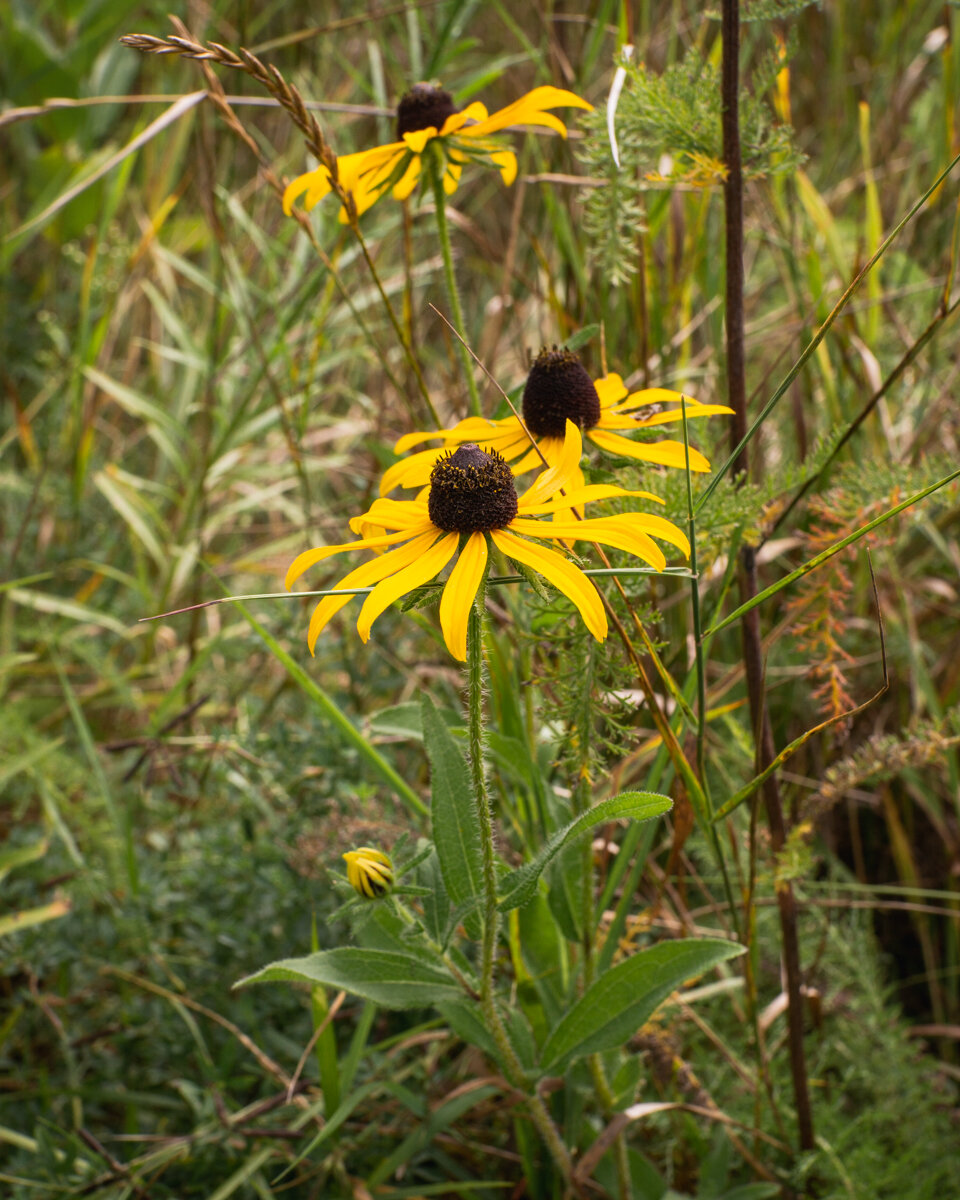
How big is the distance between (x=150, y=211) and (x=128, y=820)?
2.77m

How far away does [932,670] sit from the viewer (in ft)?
7.40

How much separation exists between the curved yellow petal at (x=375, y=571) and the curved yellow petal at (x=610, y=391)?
1.20 ft

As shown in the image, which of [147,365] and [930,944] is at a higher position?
[147,365]

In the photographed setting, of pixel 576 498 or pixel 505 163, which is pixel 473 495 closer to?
pixel 576 498

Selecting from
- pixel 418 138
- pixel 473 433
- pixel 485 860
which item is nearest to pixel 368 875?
pixel 485 860

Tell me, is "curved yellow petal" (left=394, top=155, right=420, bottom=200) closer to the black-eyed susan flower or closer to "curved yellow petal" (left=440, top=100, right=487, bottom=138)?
"curved yellow petal" (left=440, top=100, right=487, bottom=138)

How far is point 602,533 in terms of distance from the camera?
1.02 meters

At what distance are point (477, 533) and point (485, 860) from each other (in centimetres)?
36

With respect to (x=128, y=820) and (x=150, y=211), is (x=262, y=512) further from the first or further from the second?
(x=128, y=820)

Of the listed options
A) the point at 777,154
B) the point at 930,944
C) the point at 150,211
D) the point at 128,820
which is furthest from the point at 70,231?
the point at 930,944

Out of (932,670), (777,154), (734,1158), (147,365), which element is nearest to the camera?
(777,154)

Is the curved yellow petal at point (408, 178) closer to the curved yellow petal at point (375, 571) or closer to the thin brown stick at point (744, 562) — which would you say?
the thin brown stick at point (744, 562)

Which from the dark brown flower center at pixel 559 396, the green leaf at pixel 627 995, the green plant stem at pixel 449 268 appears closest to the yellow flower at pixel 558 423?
the dark brown flower center at pixel 559 396

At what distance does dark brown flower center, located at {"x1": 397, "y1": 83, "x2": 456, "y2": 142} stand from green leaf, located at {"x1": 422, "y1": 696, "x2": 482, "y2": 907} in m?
0.95
